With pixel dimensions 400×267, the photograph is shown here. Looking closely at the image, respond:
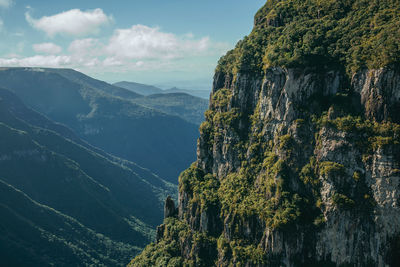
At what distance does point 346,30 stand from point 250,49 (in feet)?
96.6

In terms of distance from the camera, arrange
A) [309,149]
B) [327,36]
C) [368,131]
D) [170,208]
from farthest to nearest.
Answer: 1. [170,208]
2. [327,36]
3. [309,149]
4. [368,131]

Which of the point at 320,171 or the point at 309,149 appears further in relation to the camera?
the point at 309,149

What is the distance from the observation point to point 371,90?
207 ft

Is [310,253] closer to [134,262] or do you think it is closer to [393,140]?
[393,140]

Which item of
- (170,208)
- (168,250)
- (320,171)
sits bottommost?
(168,250)

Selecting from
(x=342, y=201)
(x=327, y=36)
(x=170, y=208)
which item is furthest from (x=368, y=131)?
(x=170, y=208)

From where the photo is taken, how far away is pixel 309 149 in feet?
238

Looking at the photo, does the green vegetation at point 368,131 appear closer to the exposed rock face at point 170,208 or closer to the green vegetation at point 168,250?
the green vegetation at point 168,250

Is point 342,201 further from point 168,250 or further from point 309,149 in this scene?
point 168,250

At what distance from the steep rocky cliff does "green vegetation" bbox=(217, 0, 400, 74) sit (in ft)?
0.92

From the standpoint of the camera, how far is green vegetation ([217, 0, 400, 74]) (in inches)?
2552

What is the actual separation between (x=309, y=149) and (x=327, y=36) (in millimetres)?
28928

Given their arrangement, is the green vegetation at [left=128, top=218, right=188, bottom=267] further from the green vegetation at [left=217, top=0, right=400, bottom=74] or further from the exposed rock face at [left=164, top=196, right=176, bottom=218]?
the green vegetation at [left=217, top=0, right=400, bottom=74]

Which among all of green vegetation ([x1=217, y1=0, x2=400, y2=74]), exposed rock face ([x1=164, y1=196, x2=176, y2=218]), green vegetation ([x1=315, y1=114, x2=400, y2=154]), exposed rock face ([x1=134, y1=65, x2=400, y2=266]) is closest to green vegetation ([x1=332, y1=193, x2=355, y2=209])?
exposed rock face ([x1=134, y1=65, x2=400, y2=266])
